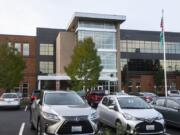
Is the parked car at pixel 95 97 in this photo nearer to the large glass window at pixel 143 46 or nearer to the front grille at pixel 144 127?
the front grille at pixel 144 127

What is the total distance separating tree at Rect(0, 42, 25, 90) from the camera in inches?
1563

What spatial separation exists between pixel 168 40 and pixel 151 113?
244 feet

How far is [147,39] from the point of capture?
8312 centimetres

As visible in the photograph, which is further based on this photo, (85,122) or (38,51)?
(38,51)

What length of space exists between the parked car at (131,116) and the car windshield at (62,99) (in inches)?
64.9

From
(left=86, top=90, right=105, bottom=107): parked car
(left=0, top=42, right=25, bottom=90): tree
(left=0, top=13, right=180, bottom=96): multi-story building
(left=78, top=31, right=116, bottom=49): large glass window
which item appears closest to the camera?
(left=86, top=90, right=105, bottom=107): parked car

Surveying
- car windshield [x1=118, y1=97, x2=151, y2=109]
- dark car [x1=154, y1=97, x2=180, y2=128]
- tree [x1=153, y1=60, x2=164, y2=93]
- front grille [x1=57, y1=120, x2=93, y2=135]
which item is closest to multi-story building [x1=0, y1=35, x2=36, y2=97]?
tree [x1=153, y1=60, x2=164, y2=93]

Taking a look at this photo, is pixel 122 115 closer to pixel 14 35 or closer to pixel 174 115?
pixel 174 115

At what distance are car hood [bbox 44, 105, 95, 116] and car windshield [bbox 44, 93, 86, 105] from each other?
24.1 inches

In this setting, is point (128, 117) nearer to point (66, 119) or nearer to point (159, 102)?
point (66, 119)

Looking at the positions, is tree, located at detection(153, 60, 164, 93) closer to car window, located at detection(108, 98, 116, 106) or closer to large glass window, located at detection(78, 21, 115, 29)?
large glass window, located at detection(78, 21, 115, 29)

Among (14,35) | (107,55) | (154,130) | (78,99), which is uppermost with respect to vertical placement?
(14,35)

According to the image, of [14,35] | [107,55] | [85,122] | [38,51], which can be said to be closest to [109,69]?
[107,55]

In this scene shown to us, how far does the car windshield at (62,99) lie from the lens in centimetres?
1224
